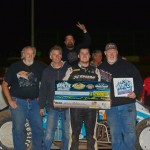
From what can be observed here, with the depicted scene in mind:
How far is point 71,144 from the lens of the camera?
7074mm

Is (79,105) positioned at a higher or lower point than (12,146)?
higher

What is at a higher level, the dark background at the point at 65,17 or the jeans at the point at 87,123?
the dark background at the point at 65,17

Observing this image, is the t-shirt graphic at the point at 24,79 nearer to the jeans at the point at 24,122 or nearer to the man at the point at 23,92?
the man at the point at 23,92

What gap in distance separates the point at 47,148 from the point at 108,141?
1.03 m

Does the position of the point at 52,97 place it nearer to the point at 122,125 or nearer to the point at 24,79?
the point at 24,79

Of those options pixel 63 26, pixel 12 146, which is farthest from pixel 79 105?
pixel 63 26

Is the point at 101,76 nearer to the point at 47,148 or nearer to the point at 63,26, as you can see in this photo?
the point at 47,148

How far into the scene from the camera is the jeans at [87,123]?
7.01 meters

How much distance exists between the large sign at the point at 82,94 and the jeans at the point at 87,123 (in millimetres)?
91

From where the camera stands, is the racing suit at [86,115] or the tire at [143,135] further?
the tire at [143,135]

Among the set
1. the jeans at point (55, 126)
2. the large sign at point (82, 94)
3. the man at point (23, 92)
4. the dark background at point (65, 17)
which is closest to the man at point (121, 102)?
the large sign at point (82, 94)

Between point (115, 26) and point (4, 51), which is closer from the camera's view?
point (4, 51)

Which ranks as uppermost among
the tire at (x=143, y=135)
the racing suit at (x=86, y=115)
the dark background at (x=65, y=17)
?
the dark background at (x=65, y=17)

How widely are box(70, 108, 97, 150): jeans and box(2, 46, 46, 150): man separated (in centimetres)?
71
